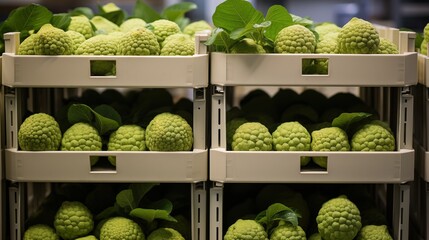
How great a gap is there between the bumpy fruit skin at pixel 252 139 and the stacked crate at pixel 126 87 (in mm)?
102

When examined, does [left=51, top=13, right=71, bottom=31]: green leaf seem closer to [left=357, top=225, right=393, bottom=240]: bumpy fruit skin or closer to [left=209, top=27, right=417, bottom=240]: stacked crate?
[left=209, top=27, right=417, bottom=240]: stacked crate

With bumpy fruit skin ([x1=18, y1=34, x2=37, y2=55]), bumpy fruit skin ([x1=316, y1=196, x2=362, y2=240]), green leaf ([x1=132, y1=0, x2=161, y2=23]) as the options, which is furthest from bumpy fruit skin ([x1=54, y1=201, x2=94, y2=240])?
green leaf ([x1=132, y1=0, x2=161, y2=23])

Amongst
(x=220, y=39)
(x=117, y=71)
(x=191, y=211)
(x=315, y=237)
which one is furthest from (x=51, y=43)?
(x=315, y=237)

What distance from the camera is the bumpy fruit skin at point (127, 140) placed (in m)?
2.16

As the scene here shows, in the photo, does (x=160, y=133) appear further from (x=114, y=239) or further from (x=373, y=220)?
(x=373, y=220)

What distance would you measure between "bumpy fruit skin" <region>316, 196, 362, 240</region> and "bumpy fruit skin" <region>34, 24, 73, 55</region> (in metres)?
0.91

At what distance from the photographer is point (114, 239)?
6.84 ft

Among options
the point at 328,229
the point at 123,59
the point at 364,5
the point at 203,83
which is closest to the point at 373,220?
the point at 328,229

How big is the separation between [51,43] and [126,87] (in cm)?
25

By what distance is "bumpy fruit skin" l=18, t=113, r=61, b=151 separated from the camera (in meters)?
2.12

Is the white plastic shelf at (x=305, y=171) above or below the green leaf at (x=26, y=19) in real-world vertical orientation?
below

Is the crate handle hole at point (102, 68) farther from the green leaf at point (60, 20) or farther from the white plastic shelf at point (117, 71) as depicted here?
the green leaf at point (60, 20)

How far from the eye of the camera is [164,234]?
2133 millimetres

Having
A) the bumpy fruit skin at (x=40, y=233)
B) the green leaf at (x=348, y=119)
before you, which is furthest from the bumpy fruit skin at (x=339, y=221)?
the bumpy fruit skin at (x=40, y=233)
